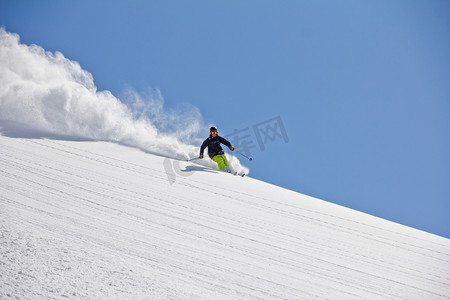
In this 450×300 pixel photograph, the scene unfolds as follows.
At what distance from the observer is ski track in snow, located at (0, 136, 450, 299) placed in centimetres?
218

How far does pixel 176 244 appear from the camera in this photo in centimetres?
302

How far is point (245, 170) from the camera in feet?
32.9

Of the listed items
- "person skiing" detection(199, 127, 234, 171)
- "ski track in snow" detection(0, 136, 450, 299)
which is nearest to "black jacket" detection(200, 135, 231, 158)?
"person skiing" detection(199, 127, 234, 171)

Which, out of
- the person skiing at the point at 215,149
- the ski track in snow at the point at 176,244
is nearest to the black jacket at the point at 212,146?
the person skiing at the point at 215,149

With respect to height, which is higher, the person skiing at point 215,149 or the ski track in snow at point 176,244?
the person skiing at point 215,149

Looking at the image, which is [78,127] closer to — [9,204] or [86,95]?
[86,95]

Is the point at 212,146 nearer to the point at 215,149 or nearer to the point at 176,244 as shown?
the point at 215,149

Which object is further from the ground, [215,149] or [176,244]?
[215,149]

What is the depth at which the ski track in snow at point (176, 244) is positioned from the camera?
2.18 meters

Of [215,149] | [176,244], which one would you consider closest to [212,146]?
[215,149]

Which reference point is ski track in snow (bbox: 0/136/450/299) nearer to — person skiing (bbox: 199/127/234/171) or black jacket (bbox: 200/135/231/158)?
person skiing (bbox: 199/127/234/171)

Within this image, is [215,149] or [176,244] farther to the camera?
[215,149]

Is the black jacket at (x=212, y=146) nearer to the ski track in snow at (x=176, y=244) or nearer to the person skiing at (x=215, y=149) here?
the person skiing at (x=215, y=149)

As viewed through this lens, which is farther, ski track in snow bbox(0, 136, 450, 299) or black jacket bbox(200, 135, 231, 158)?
black jacket bbox(200, 135, 231, 158)
